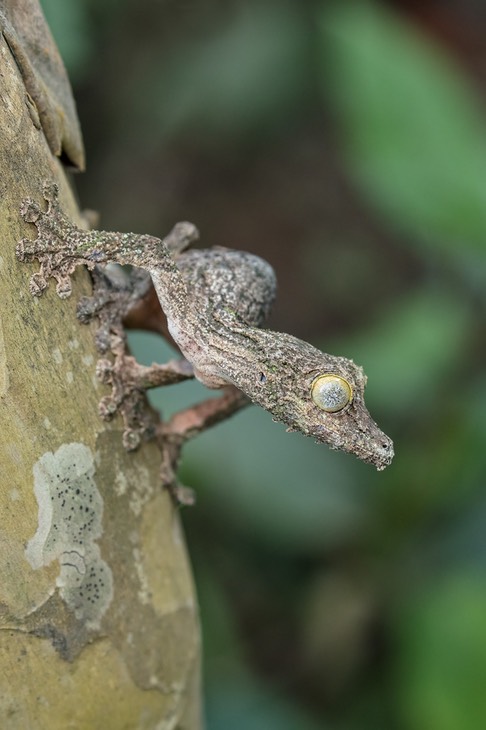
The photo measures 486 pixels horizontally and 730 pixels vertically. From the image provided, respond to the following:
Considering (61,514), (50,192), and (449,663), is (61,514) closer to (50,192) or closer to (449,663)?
(50,192)

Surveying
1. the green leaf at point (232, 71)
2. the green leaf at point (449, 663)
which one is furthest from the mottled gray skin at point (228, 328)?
the green leaf at point (232, 71)

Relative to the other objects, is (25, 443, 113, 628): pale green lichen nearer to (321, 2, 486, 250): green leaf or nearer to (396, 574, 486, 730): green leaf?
(396, 574, 486, 730): green leaf

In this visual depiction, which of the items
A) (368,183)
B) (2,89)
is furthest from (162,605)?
(368,183)

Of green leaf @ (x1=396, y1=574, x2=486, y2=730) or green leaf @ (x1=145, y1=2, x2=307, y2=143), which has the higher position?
green leaf @ (x1=145, y1=2, x2=307, y2=143)

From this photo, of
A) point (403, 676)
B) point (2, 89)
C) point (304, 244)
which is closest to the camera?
point (2, 89)

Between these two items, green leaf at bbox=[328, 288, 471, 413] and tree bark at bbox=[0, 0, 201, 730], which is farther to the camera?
green leaf at bbox=[328, 288, 471, 413]

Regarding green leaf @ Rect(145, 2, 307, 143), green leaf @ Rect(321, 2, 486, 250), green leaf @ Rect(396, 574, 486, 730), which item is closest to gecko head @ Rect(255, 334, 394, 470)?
green leaf @ Rect(396, 574, 486, 730)

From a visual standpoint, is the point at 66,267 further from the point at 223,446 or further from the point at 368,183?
the point at 368,183
